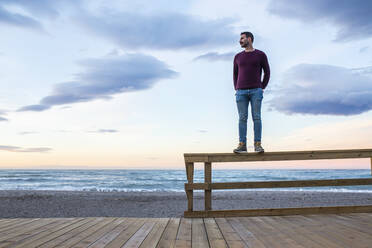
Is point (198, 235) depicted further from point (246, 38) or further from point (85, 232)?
→ point (246, 38)

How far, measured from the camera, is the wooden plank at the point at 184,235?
3.60 m

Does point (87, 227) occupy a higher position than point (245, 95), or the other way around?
point (245, 95)

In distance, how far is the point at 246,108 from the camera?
220 inches

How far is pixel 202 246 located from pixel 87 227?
216 cm

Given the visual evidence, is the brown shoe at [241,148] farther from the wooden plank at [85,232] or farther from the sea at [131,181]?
the sea at [131,181]

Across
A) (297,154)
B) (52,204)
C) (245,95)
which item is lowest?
(52,204)

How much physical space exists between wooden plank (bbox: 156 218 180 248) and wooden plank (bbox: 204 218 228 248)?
1.45 ft

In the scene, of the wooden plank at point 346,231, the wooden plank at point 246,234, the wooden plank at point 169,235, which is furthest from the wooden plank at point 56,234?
the wooden plank at point 346,231

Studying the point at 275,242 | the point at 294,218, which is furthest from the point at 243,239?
the point at 294,218

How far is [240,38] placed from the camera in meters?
5.65

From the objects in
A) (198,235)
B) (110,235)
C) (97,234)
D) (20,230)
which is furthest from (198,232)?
(20,230)

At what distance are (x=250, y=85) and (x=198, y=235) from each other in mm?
2721

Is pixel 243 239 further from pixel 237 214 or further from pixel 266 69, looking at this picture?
pixel 266 69

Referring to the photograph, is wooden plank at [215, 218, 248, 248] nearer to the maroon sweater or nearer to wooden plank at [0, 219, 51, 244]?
the maroon sweater
